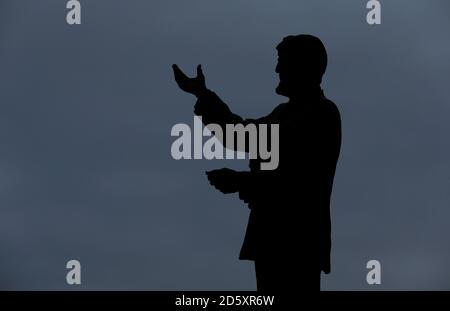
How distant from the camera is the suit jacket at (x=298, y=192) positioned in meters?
7.75

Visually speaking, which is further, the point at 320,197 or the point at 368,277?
the point at 368,277

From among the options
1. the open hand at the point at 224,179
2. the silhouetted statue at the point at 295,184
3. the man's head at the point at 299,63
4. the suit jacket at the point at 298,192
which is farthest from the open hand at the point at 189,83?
the open hand at the point at 224,179

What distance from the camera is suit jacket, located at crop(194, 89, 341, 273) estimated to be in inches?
305

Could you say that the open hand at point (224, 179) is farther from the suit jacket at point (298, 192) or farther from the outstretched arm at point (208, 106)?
the outstretched arm at point (208, 106)

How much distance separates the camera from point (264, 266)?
7.79 m

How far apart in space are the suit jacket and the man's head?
0.21 m

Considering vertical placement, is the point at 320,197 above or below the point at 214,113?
below

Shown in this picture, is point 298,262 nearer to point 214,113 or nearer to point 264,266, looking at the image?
point 264,266

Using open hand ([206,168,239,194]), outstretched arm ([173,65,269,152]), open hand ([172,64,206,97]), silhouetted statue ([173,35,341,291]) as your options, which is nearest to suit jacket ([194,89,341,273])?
silhouetted statue ([173,35,341,291])
